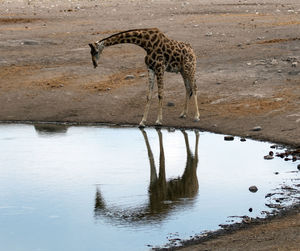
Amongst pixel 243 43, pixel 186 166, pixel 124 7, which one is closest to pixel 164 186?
pixel 186 166

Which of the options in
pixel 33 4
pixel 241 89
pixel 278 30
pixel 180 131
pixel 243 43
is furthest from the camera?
pixel 33 4

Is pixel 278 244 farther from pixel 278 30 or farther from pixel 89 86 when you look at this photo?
pixel 278 30

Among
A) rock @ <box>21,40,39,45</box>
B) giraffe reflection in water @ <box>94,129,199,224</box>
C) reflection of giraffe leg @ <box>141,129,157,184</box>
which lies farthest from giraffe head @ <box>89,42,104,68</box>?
rock @ <box>21,40,39,45</box>

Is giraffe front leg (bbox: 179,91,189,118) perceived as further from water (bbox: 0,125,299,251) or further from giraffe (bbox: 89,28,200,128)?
water (bbox: 0,125,299,251)

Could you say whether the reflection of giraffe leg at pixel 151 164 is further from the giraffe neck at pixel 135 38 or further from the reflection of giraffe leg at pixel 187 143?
the giraffe neck at pixel 135 38

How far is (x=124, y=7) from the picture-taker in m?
40.7

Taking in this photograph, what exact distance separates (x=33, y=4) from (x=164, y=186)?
31.5 m

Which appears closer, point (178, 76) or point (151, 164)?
point (151, 164)

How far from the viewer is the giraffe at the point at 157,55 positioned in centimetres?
1941

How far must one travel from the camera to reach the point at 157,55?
763 inches

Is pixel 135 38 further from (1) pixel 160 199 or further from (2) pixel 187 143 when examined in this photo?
(1) pixel 160 199

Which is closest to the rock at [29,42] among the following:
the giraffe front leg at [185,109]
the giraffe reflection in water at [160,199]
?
the giraffe front leg at [185,109]

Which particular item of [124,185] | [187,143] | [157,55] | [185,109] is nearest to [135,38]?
[157,55]

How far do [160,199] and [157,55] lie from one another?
6.67m
